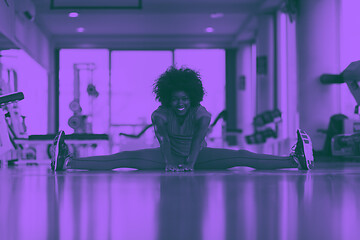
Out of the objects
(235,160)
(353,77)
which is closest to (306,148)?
(235,160)

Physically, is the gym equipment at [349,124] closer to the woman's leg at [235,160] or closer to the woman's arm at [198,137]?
the woman's leg at [235,160]

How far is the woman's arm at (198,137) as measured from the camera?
253 cm

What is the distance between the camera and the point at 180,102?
2617 millimetres

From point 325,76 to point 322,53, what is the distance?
359mm

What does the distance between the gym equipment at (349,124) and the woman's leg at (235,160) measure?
7.72 feet

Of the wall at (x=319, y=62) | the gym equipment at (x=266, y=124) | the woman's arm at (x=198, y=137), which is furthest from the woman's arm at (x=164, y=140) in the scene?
the gym equipment at (x=266, y=124)

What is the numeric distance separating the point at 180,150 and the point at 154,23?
278 inches

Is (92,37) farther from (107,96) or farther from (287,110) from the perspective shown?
(287,110)

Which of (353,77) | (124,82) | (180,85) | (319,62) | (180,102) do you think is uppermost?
(124,82)

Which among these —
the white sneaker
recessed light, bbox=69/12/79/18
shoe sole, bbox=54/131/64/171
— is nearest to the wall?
the white sneaker

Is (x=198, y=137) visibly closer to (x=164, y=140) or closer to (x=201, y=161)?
(x=164, y=140)

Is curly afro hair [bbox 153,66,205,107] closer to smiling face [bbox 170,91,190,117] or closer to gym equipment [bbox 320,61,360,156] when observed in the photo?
smiling face [bbox 170,91,190,117]

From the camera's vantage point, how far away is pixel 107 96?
35.4 feet

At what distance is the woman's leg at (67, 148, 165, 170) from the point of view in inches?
111
